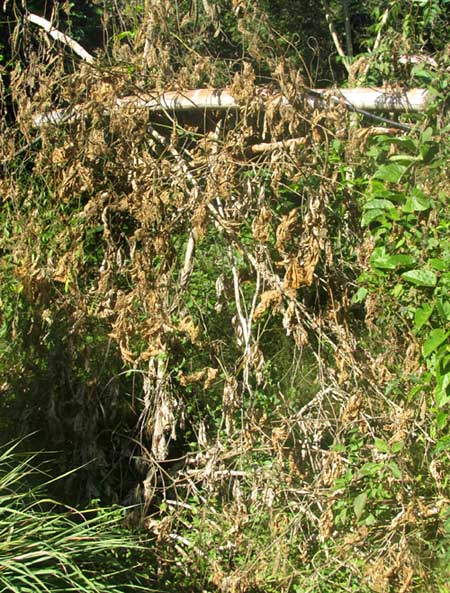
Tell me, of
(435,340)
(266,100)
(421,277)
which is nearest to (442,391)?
(435,340)

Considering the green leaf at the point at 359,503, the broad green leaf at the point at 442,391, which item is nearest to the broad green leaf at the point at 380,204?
the broad green leaf at the point at 442,391

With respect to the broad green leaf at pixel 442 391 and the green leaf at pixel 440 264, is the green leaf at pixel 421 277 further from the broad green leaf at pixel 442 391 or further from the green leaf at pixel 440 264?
the broad green leaf at pixel 442 391

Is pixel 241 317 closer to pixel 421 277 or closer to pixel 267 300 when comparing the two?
pixel 267 300

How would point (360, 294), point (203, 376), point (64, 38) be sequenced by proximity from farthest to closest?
point (64, 38) < point (203, 376) < point (360, 294)

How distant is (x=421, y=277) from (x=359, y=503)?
3.46ft

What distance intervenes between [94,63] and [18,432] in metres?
2.07

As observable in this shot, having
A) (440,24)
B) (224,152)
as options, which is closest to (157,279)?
(224,152)

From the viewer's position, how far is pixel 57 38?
4.77 metres

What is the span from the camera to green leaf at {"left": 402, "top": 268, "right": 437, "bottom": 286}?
3797mm

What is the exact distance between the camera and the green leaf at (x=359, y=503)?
3957 mm

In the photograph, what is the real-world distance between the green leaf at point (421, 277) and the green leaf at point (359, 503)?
1.00m

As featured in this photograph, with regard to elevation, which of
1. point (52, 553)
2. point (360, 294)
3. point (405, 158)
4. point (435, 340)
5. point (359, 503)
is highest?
point (405, 158)

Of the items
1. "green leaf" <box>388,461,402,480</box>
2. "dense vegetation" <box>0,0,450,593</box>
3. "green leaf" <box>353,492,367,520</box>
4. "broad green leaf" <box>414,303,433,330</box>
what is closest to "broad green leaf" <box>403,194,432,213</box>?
"dense vegetation" <box>0,0,450,593</box>

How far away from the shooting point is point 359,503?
3977mm
